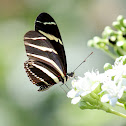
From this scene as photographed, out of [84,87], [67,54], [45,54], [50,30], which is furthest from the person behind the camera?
Result: [67,54]

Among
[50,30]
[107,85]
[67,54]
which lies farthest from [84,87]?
[67,54]

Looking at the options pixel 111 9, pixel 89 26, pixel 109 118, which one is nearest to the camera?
pixel 109 118

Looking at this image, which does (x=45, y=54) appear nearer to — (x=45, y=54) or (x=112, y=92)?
(x=45, y=54)

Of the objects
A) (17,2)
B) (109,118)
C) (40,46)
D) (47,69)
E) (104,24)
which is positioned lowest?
(109,118)

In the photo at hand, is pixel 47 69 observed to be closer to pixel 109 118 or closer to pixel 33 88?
pixel 109 118

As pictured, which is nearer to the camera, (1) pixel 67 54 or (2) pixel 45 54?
(2) pixel 45 54

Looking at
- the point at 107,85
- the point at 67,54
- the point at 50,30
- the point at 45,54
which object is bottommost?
the point at 67,54

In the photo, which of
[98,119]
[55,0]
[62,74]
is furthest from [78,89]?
[55,0]
